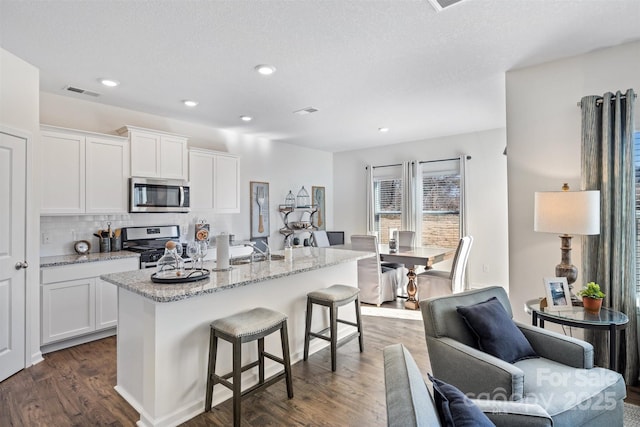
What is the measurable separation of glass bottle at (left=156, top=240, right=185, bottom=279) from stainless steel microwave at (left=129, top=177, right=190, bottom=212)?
1673 mm

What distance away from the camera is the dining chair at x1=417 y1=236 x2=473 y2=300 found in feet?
14.4

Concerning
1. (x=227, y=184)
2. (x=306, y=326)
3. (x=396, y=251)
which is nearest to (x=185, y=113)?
(x=227, y=184)

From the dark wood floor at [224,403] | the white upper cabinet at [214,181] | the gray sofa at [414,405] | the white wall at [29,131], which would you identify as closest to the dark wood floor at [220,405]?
the dark wood floor at [224,403]

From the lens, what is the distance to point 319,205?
23.4 ft

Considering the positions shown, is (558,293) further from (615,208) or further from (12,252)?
(12,252)

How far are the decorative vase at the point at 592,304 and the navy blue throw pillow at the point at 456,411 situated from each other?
180cm

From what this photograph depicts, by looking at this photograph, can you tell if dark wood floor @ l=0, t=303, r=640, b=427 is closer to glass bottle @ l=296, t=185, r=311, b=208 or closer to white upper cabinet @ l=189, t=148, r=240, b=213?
white upper cabinet @ l=189, t=148, r=240, b=213

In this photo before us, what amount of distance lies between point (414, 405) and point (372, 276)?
12.5 feet

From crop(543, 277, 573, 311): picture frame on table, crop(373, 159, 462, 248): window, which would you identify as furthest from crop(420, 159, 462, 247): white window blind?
crop(543, 277, 573, 311): picture frame on table

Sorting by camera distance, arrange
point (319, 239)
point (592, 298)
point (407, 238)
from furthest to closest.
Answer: point (319, 239)
point (407, 238)
point (592, 298)

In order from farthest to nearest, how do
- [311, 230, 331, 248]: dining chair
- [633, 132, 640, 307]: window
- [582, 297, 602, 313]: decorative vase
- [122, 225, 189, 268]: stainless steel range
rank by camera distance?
[311, 230, 331, 248]: dining chair, [122, 225, 189, 268]: stainless steel range, [633, 132, 640, 307]: window, [582, 297, 602, 313]: decorative vase

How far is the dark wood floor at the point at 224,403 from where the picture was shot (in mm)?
2160

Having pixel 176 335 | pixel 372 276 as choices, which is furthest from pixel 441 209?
pixel 176 335

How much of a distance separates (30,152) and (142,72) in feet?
3.98
